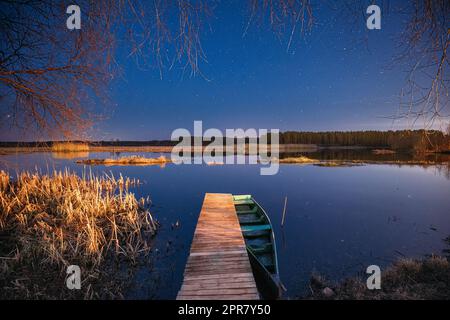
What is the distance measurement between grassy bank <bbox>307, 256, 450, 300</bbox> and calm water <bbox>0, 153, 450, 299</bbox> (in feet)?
1.64

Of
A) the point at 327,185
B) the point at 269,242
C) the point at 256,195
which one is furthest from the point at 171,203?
the point at 327,185

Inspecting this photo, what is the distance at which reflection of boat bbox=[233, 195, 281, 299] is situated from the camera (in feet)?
19.6

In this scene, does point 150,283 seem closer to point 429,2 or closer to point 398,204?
point 429,2

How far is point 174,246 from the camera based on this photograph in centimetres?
910

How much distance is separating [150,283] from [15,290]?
2.83 metres

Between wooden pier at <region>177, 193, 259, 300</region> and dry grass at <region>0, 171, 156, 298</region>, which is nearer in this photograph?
wooden pier at <region>177, 193, 259, 300</region>

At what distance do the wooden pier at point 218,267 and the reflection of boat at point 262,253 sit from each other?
24.8 inches

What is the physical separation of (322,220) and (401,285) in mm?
7102

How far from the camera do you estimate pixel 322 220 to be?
12867 mm

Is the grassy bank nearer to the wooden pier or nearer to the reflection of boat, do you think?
the reflection of boat
